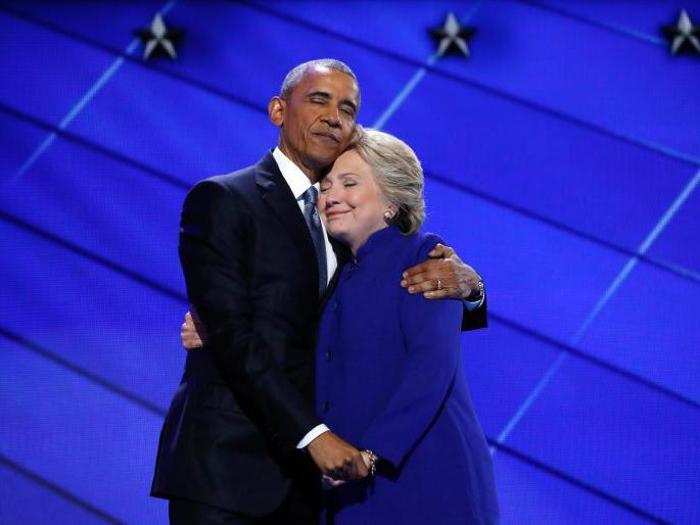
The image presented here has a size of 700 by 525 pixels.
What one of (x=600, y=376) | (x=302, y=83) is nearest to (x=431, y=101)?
(x=600, y=376)

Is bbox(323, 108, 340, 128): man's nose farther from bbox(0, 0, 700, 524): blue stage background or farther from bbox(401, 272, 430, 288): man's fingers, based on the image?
bbox(0, 0, 700, 524): blue stage background

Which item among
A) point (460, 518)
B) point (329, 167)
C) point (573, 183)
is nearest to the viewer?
point (460, 518)

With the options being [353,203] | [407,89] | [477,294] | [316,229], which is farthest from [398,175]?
[407,89]

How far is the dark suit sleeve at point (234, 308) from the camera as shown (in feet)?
7.02

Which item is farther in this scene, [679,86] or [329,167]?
[679,86]

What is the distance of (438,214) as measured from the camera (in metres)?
3.97

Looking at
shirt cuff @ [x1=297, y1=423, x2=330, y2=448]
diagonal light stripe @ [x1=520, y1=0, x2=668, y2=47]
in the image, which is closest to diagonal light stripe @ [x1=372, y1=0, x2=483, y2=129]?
diagonal light stripe @ [x1=520, y1=0, x2=668, y2=47]

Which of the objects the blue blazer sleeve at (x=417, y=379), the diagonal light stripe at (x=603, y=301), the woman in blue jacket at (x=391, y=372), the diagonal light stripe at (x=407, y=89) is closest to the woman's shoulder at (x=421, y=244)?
the woman in blue jacket at (x=391, y=372)

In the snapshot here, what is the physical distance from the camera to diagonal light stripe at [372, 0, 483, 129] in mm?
4125

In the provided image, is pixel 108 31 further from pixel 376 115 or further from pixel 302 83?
pixel 302 83

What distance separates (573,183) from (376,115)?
0.74 m

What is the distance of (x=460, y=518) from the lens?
2127 millimetres

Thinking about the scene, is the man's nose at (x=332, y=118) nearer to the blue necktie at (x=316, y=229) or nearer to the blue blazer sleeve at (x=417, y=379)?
the blue necktie at (x=316, y=229)

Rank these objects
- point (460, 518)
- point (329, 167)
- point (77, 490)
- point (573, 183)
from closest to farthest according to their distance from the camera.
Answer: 1. point (460, 518)
2. point (329, 167)
3. point (77, 490)
4. point (573, 183)
